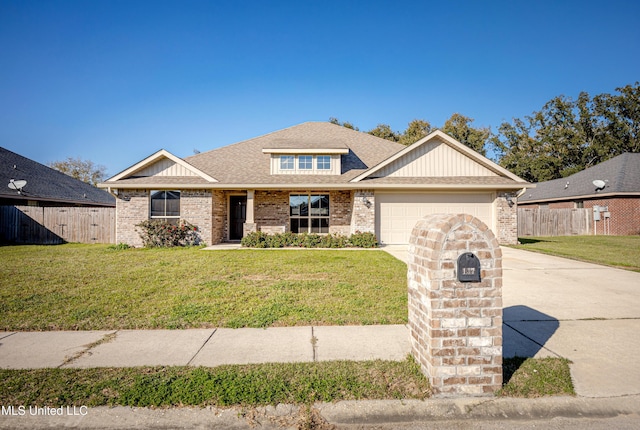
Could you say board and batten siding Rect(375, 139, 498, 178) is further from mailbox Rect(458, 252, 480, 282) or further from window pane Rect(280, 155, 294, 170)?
mailbox Rect(458, 252, 480, 282)

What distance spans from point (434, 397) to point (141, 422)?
2.34 m

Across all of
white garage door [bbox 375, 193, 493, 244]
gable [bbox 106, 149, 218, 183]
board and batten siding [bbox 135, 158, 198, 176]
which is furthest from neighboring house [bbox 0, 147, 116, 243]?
white garage door [bbox 375, 193, 493, 244]

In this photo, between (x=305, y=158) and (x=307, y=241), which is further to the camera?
(x=305, y=158)

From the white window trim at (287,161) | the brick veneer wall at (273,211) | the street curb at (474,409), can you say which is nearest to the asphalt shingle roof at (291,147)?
the white window trim at (287,161)

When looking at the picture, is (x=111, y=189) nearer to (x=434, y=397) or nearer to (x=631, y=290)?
(x=434, y=397)

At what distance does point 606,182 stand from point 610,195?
1.62 metres

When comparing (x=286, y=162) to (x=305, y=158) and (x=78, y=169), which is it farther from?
(x=78, y=169)

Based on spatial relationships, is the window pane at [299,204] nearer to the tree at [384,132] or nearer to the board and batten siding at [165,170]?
the board and batten siding at [165,170]

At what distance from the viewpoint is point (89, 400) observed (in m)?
2.54

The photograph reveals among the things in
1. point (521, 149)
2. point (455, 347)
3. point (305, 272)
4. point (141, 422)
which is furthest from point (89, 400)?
point (521, 149)

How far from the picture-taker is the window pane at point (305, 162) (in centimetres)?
1461

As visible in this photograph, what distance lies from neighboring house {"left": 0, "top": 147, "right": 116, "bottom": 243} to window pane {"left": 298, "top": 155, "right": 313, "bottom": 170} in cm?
947

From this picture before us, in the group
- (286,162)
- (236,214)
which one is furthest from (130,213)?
(286,162)

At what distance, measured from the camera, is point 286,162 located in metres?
14.6
